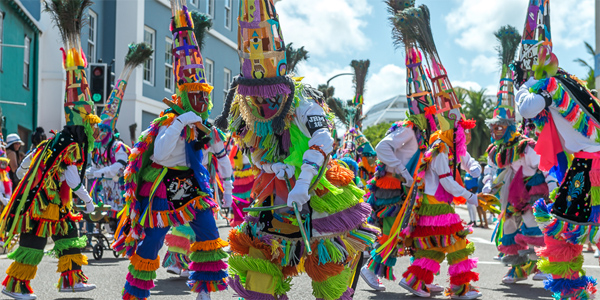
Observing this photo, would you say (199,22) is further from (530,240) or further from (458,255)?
(530,240)

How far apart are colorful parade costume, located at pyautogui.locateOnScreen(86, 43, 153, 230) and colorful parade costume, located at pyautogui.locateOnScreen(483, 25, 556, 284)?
5282 millimetres

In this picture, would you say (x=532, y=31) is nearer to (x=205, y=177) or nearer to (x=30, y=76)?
(x=205, y=177)

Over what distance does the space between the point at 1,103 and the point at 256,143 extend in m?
13.8

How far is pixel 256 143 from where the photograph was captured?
196 inches

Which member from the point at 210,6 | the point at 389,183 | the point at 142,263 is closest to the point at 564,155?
the point at 389,183

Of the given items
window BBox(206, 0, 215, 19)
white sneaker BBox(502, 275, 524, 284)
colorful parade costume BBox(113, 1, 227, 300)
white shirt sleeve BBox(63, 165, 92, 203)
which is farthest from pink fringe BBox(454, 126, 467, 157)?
window BBox(206, 0, 215, 19)

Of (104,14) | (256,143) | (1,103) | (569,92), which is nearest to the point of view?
(256,143)

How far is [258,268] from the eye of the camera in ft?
15.1

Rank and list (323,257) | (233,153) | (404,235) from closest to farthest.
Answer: (323,257)
(404,235)
(233,153)

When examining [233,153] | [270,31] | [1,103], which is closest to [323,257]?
[270,31]

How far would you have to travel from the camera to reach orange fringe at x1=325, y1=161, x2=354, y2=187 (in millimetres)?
4922

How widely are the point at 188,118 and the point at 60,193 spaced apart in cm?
198

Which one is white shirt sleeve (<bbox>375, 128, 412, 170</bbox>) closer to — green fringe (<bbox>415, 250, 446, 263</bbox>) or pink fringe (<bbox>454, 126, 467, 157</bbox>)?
pink fringe (<bbox>454, 126, 467, 157</bbox>)

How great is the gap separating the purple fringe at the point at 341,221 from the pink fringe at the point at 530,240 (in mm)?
3841
